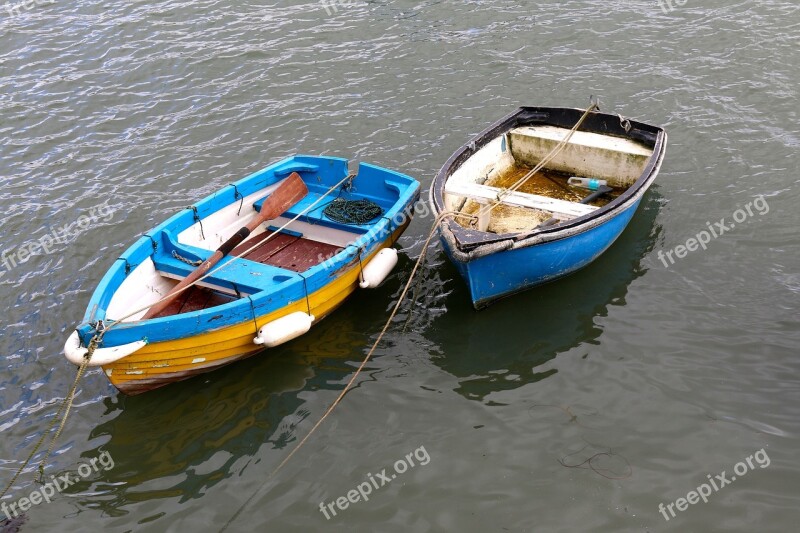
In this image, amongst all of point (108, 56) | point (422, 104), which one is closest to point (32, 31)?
point (108, 56)

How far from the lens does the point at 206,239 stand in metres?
10.4

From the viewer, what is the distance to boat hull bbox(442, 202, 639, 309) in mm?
9445

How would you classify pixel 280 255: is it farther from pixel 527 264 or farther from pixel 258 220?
pixel 527 264

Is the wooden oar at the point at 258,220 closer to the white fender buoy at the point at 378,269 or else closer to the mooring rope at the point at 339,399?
the white fender buoy at the point at 378,269

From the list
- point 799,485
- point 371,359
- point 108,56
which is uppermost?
point 108,56

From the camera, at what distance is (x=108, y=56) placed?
16688 millimetres

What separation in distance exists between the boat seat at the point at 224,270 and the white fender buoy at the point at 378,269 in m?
1.11

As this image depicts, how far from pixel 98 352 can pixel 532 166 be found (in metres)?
7.52

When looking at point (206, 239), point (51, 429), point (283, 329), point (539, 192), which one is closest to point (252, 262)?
point (206, 239)

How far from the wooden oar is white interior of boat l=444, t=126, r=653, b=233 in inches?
89.7

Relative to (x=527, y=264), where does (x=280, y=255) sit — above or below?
above

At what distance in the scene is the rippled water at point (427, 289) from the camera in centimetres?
780

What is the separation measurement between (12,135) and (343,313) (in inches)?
341

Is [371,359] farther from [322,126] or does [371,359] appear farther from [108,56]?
[108,56]
